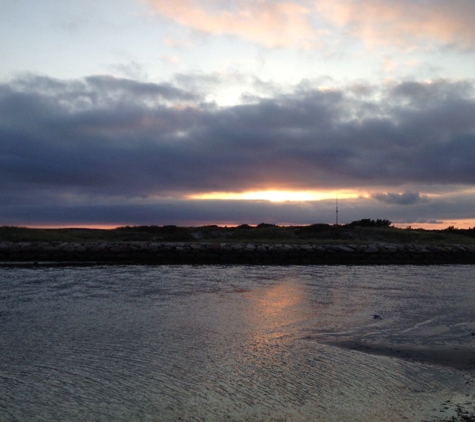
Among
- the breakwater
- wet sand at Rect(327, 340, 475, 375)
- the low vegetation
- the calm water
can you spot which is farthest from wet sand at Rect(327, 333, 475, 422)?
the low vegetation

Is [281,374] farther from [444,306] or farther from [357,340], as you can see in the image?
[444,306]

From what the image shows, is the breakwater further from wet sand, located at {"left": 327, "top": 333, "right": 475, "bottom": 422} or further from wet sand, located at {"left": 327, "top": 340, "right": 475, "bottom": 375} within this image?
wet sand, located at {"left": 327, "top": 340, "right": 475, "bottom": 375}

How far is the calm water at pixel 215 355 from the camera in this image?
4211 millimetres

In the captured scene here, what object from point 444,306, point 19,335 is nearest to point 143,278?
point 19,335

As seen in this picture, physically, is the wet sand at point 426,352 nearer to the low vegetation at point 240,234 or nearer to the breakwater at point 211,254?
the breakwater at point 211,254

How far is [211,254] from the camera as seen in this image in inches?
870

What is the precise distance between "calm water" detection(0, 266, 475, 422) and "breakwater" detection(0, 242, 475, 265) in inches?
388

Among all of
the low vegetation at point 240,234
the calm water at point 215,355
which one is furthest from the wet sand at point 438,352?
the low vegetation at point 240,234

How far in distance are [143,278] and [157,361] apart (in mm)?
8970

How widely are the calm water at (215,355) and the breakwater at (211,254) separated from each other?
9.85 m

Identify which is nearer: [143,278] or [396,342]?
[396,342]

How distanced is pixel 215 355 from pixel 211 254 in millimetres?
16311

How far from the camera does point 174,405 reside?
4.23m

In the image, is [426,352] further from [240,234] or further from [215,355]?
[240,234]
